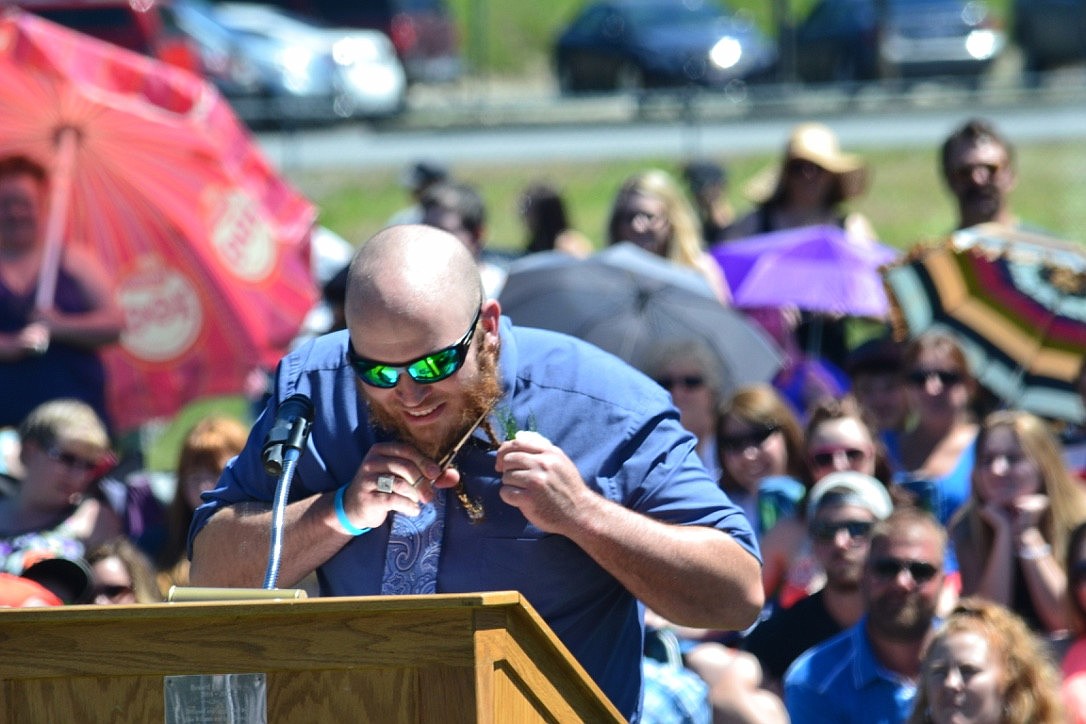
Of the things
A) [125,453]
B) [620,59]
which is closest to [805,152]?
[125,453]

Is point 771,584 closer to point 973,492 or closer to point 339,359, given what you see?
point 973,492

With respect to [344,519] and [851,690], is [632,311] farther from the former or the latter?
[344,519]

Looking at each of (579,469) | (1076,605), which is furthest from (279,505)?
(1076,605)

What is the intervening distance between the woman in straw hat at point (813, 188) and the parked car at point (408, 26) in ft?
51.0

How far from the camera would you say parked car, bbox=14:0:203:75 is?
15430 millimetres

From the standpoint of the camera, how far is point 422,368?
3.13 metres

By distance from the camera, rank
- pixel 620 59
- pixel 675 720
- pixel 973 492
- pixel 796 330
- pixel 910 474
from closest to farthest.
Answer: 1. pixel 675 720
2. pixel 973 492
3. pixel 910 474
4. pixel 796 330
5. pixel 620 59

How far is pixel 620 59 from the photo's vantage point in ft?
69.9

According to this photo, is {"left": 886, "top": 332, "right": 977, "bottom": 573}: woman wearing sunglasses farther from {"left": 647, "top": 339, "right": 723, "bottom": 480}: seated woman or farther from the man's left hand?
the man's left hand

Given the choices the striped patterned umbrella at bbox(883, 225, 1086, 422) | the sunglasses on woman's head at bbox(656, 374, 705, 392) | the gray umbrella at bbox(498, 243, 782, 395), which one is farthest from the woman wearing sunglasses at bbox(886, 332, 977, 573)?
the sunglasses on woman's head at bbox(656, 374, 705, 392)

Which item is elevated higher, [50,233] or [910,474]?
[50,233]

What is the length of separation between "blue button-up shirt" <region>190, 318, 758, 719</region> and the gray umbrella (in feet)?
12.6

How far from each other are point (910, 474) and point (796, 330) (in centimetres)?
187

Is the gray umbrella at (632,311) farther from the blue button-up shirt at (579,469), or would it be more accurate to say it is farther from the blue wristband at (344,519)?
the blue wristband at (344,519)
